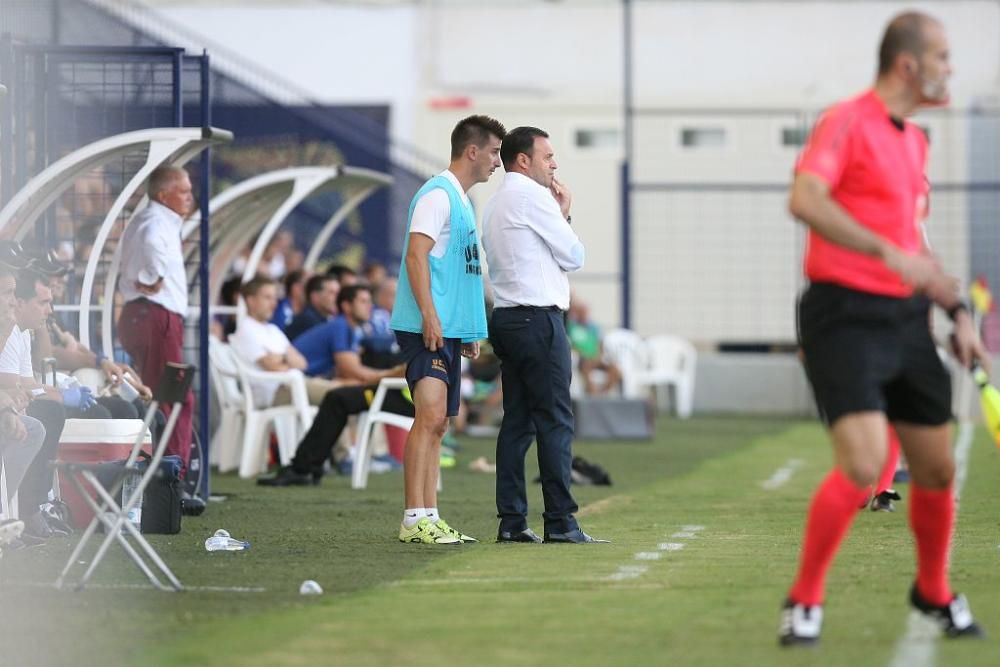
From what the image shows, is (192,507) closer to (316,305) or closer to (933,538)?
(316,305)

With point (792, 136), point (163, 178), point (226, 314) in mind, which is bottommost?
point (226, 314)

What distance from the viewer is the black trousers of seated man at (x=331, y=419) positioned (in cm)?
1334

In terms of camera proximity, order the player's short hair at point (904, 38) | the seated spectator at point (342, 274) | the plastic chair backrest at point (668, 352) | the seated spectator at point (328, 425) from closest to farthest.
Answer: the player's short hair at point (904, 38)
the seated spectator at point (328, 425)
the seated spectator at point (342, 274)
the plastic chair backrest at point (668, 352)

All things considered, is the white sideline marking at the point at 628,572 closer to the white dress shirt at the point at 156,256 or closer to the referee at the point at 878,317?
the referee at the point at 878,317

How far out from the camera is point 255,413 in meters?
14.1

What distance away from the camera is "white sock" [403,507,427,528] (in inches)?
356

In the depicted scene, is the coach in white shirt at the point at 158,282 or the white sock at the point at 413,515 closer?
the white sock at the point at 413,515

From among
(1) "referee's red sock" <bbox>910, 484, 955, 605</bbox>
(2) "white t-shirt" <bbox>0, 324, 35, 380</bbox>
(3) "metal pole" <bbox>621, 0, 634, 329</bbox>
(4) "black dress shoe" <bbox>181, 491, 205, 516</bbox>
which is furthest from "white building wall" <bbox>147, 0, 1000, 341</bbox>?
(1) "referee's red sock" <bbox>910, 484, 955, 605</bbox>

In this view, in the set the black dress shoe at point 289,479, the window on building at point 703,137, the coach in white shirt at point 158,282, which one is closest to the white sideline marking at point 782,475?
the black dress shoe at point 289,479

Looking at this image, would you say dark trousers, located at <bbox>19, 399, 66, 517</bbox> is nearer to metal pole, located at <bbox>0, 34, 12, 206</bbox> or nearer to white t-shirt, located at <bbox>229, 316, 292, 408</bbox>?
metal pole, located at <bbox>0, 34, 12, 206</bbox>

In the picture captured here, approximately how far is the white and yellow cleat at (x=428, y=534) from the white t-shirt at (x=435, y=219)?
126cm

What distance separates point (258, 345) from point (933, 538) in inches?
342

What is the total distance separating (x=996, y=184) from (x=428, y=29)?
31.6ft

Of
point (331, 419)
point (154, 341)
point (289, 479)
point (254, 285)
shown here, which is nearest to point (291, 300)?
point (254, 285)
